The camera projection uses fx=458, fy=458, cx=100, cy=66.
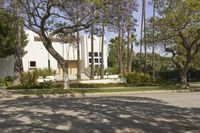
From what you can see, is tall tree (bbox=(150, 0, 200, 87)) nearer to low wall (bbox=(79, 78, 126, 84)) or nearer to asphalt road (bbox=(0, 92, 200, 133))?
low wall (bbox=(79, 78, 126, 84))

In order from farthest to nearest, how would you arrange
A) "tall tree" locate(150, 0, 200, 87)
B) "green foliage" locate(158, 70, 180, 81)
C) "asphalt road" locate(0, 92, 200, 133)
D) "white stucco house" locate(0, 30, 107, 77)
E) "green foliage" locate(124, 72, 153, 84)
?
1. "green foliage" locate(158, 70, 180, 81)
2. "white stucco house" locate(0, 30, 107, 77)
3. "green foliage" locate(124, 72, 153, 84)
4. "tall tree" locate(150, 0, 200, 87)
5. "asphalt road" locate(0, 92, 200, 133)

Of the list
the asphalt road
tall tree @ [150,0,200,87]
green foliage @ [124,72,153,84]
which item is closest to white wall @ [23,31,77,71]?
green foliage @ [124,72,153,84]

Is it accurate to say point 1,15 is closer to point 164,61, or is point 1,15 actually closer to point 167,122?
point 167,122

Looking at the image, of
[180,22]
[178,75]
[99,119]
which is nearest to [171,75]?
[178,75]

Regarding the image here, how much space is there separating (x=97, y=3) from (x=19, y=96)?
7.01 m

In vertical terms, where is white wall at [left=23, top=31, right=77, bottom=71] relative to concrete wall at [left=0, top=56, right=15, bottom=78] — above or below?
above

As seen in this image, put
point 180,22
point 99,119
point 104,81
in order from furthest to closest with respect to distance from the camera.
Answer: point 104,81 → point 180,22 → point 99,119

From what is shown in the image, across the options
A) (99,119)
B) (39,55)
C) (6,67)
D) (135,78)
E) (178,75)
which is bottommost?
(99,119)

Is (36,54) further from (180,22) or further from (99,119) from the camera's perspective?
(99,119)

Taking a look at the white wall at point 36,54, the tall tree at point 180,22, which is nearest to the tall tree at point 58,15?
the tall tree at point 180,22

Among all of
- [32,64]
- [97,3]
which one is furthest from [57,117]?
[32,64]

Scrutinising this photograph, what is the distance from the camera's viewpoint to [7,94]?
84.2 feet

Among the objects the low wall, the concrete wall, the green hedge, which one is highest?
the concrete wall

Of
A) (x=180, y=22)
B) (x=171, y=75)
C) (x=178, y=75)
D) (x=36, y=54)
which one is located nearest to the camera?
(x=180, y=22)
